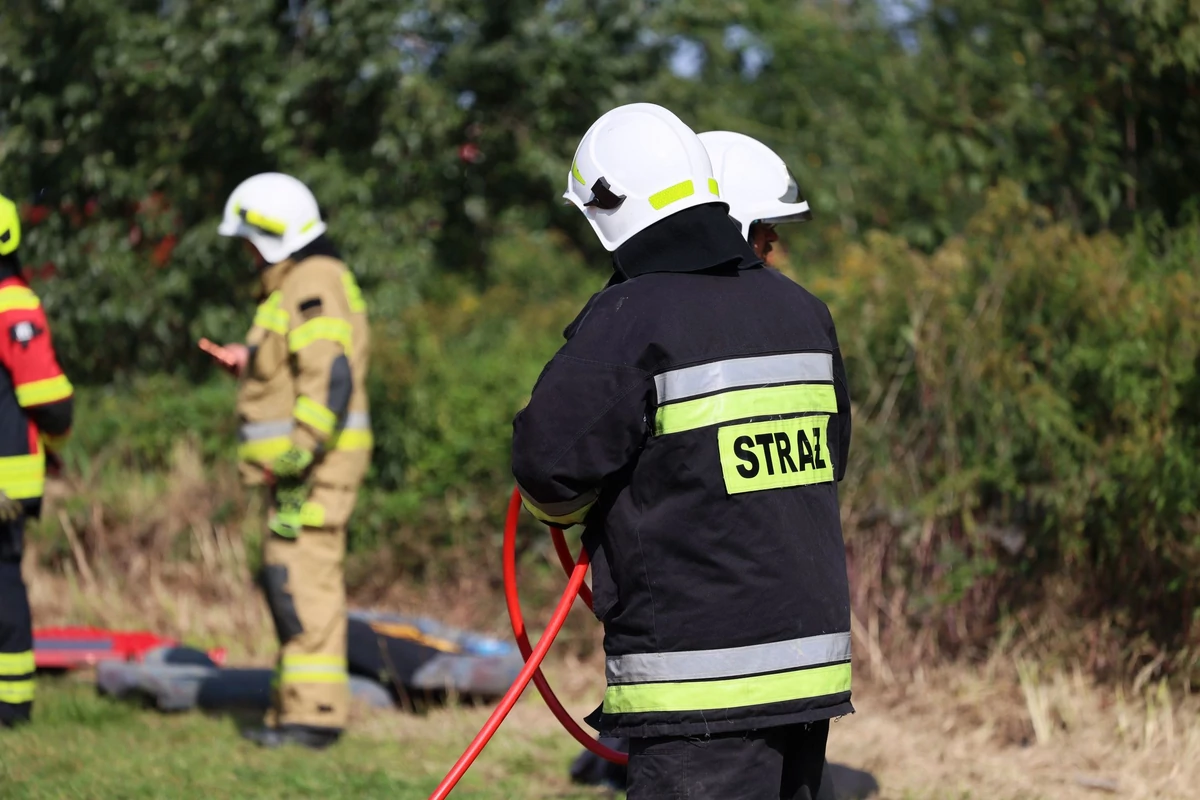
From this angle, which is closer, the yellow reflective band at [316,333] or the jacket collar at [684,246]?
the jacket collar at [684,246]

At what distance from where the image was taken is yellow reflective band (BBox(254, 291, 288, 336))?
5.39 metres

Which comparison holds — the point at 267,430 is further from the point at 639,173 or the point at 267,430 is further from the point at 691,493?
the point at 691,493

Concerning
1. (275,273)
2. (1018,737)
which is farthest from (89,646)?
(1018,737)

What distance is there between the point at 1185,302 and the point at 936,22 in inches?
207

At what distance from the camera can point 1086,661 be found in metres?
5.56

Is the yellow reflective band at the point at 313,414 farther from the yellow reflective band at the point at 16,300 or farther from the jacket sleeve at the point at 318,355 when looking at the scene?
the yellow reflective band at the point at 16,300

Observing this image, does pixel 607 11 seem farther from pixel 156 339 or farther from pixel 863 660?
pixel 863 660

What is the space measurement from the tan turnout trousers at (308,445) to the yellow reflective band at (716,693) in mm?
2705

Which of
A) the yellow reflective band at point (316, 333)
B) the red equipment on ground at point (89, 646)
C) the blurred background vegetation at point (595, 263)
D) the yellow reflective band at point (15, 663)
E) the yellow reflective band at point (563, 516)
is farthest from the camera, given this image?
the red equipment on ground at point (89, 646)

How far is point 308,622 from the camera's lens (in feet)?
17.6

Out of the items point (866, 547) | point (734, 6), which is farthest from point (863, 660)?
point (734, 6)

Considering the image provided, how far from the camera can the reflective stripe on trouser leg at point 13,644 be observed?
4.98 m

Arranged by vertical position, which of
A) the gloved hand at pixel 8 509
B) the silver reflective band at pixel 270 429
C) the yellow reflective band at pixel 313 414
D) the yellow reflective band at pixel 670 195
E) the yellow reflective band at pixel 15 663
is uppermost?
the yellow reflective band at pixel 670 195

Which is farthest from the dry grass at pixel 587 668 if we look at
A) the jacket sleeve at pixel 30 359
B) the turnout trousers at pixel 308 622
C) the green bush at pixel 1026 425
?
the jacket sleeve at pixel 30 359
